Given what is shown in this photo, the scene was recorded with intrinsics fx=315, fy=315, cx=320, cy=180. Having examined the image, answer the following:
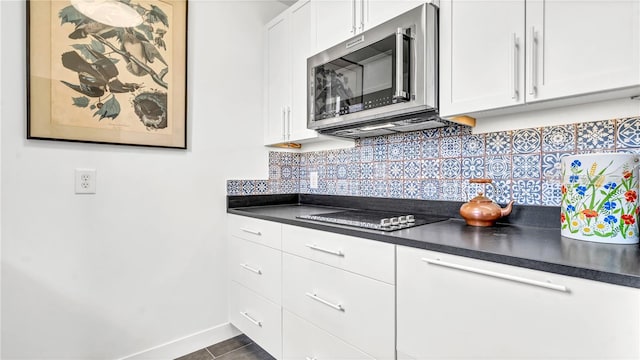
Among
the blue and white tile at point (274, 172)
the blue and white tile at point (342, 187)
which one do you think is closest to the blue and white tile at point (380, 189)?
the blue and white tile at point (342, 187)

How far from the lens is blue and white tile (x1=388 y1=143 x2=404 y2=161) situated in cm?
188

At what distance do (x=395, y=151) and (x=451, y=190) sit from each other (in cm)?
41

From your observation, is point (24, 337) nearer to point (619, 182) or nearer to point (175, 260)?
point (175, 260)

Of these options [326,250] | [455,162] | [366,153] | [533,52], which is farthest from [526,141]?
[326,250]

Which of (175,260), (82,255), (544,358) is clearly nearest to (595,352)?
(544,358)

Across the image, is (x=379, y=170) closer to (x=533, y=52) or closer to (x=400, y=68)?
(x=400, y=68)

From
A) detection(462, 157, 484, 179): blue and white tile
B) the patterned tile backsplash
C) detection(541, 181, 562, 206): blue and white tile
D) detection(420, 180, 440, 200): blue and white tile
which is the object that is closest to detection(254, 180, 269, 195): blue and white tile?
the patterned tile backsplash

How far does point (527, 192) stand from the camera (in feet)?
4.60

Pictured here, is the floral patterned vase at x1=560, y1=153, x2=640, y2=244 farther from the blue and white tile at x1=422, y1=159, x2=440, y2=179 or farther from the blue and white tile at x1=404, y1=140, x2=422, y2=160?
the blue and white tile at x1=404, y1=140, x2=422, y2=160

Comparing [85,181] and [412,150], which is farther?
[412,150]

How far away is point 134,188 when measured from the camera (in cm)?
182

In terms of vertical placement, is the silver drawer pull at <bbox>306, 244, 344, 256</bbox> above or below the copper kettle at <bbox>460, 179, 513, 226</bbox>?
below

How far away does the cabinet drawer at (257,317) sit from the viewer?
175cm

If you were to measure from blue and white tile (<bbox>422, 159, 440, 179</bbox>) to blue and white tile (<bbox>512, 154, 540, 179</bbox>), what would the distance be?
0.37 m
